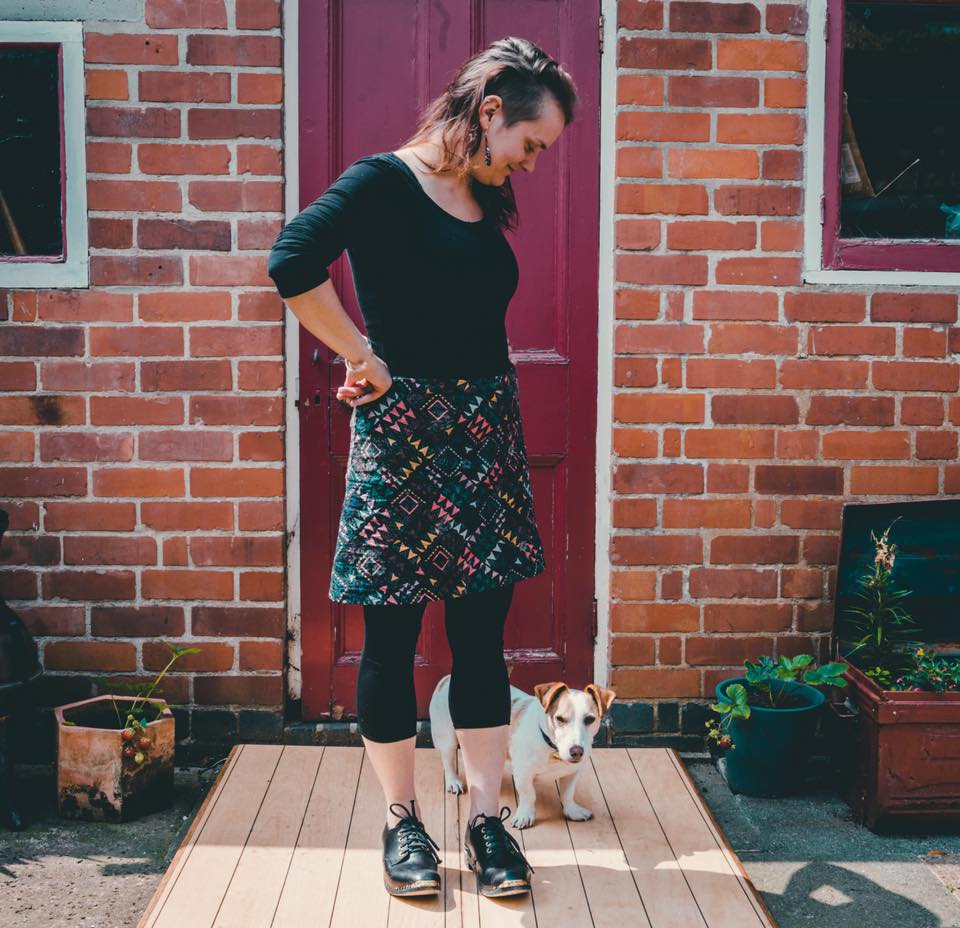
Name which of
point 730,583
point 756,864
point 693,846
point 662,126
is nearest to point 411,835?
point 693,846

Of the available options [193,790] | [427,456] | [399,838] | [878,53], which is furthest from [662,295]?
[193,790]

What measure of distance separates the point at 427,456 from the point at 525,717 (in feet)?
2.91

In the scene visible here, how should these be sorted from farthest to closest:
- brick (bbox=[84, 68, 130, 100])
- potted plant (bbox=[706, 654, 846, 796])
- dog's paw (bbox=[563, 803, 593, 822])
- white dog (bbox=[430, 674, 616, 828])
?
1. brick (bbox=[84, 68, 130, 100])
2. potted plant (bbox=[706, 654, 846, 796])
3. dog's paw (bbox=[563, 803, 593, 822])
4. white dog (bbox=[430, 674, 616, 828])

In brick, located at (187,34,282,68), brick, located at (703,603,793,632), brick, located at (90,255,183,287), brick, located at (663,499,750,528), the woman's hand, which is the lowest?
brick, located at (703,603,793,632)

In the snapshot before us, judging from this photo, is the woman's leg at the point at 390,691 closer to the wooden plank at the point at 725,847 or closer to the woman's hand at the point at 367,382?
the woman's hand at the point at 367,382

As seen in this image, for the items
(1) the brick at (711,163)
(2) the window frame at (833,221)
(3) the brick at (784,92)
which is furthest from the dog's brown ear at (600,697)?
(3) the brick at (784,92)

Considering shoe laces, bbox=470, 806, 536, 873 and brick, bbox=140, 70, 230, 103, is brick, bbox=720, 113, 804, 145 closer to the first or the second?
brick, bbox=140, 70, 230, 103

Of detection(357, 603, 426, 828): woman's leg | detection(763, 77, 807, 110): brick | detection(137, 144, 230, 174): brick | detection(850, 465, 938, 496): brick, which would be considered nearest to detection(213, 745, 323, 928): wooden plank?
detection(357, 603, 426, 828): woman's leg

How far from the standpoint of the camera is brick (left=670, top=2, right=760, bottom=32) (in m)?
3.09

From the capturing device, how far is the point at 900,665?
3.03 m

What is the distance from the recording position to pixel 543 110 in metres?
2.10

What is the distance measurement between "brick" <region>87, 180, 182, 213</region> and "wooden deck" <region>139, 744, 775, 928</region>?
1.61 metres

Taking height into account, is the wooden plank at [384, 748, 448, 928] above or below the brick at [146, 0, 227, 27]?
below

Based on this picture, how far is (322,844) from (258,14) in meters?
2.26
